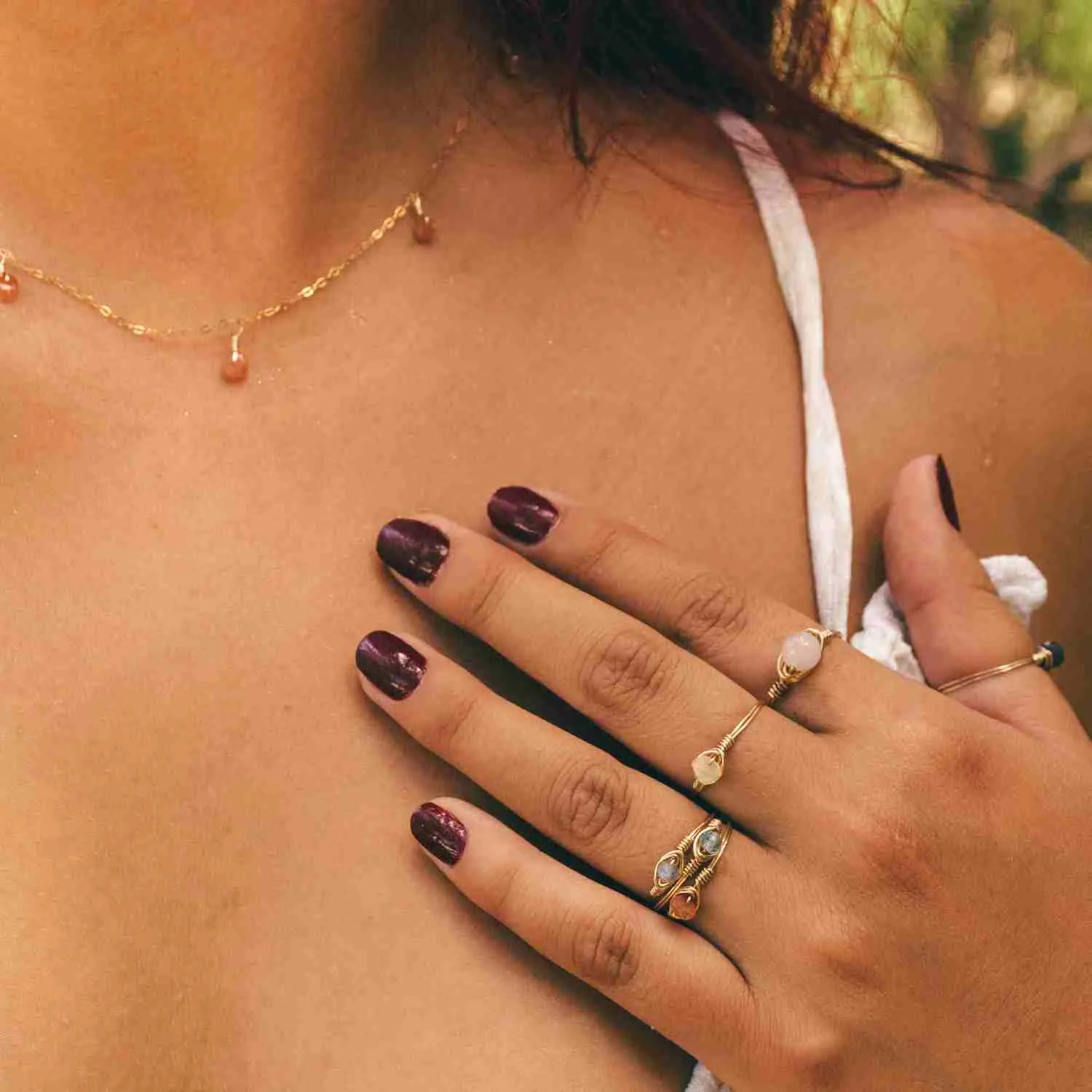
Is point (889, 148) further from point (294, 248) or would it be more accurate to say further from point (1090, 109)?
point (1090, 109)

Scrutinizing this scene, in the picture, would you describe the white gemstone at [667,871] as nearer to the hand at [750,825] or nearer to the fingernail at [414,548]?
the hand at [750,825]

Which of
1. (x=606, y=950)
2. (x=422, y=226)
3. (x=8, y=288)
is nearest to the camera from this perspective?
(x=606, y=950)

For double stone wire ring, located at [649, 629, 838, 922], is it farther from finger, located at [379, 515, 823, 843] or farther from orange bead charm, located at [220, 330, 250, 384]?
orange bead charm, located at [220, 330, 250, 384]

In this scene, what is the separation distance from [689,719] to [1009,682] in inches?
10.4

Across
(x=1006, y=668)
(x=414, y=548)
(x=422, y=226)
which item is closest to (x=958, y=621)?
(x=1006, y=668)

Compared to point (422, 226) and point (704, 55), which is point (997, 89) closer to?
point (704, 55)

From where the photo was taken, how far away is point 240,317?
32.8 inches

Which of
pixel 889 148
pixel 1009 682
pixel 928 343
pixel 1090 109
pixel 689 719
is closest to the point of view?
pixel 689 719

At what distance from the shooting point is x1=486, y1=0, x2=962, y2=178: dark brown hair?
0.99 m

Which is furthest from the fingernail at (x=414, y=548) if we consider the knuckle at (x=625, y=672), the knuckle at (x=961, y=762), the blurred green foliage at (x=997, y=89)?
the blurred green foliage at (x=997, y=89)

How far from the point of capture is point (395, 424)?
82cm

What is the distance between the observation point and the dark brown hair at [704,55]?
0.99 metres

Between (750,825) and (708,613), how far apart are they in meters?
0.14

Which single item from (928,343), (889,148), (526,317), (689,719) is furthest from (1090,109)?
(689,719)
